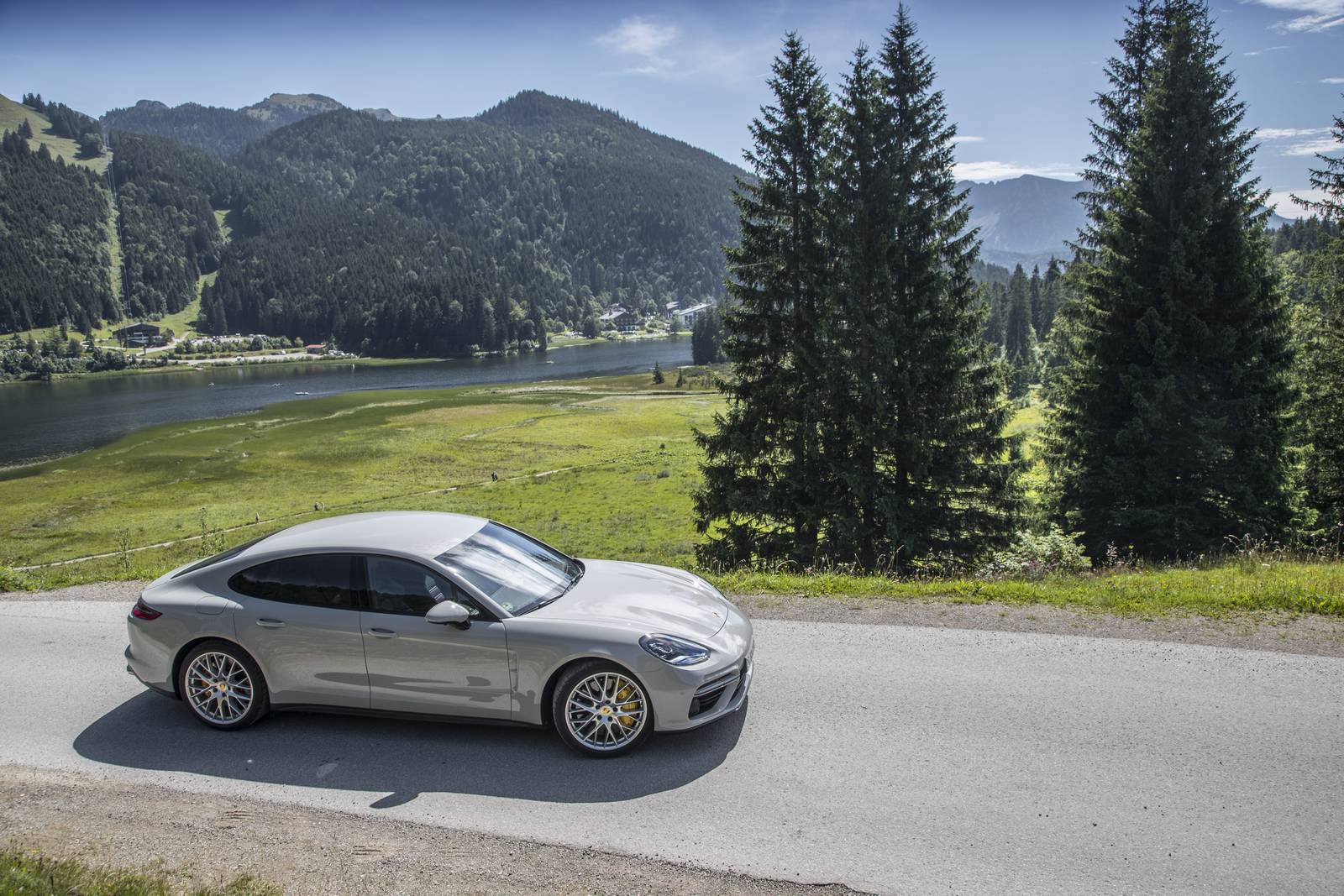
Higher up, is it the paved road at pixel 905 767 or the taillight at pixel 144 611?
the taillight at pixel 144 611

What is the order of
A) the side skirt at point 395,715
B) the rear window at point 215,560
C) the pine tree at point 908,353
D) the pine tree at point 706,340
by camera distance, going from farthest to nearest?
the pine tree at point 706,340 → the pine tree at point 908,353 → the rear window at point 215,560 → the side skirt at point 395,715

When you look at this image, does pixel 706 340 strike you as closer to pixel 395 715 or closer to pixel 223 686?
pixel 223 686

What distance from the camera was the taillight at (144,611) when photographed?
6969mm

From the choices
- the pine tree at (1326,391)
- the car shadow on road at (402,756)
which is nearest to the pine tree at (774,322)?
the pine tree at (1326,391)

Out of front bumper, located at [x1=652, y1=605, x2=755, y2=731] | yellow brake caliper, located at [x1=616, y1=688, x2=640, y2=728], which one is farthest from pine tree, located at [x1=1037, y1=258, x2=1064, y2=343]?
yellow brake caliper, located at [x1=616, y1=688, x2=640, y2=728]

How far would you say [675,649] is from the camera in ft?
20.5

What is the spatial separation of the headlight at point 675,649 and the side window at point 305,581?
259cm

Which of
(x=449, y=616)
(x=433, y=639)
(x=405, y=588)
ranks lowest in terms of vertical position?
(x=433, y=639)

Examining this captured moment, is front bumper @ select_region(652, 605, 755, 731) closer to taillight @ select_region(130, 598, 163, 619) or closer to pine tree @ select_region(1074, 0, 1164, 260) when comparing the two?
taillight @ select_region(130, 598, 163, 619)

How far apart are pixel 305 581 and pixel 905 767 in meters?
5.27

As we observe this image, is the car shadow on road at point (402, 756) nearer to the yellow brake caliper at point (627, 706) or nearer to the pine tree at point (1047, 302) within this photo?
the yellow brake caliper at point (627, 706)

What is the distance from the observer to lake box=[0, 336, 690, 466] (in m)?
72.9

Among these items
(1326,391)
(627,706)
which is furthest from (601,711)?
(1326,391)

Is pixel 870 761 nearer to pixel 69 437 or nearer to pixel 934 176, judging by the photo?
pixel 934 176
